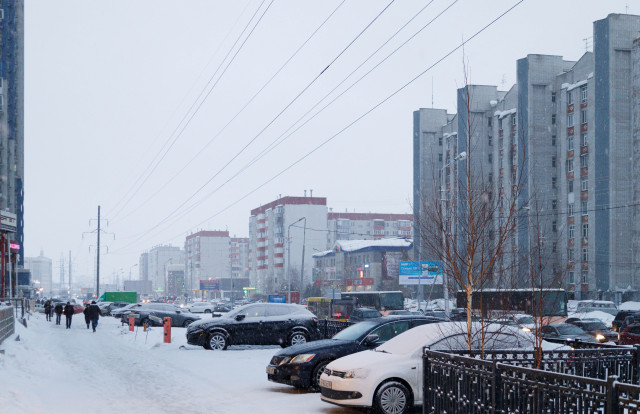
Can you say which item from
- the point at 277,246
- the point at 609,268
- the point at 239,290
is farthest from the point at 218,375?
the point at 239,290

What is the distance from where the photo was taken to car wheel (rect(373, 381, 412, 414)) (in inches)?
446

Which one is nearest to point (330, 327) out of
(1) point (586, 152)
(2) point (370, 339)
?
(2) point (370, 339)

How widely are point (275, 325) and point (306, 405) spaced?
36.6 ft

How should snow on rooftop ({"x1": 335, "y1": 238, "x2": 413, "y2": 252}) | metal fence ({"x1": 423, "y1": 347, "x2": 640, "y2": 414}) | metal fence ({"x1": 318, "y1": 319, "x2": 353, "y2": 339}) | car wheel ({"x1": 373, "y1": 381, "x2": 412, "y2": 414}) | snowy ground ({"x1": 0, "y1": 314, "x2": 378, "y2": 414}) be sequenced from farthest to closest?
snow on rooftop ({"x1": 335, "y1": 238, "x2": 413, "y2": 252}), metal fence ({"x1": 318, "y1": 319, "x2": 353, "y2": 339}), snowy ground ({"x1": 0, "y1": 314, "x2": 378, "y2": 414}), car wheel ({"x1": 373, "y1": 381, "x2": 412, "y2": 414}), metal fence ({"x1": 423, "y1": 347, "x2": 640, "y2": 414})

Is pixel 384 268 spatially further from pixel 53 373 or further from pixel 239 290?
pixel 53 373

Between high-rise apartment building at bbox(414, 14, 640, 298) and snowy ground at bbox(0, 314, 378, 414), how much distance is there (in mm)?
43425

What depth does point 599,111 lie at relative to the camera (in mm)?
72438

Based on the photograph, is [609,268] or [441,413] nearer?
[441,413]

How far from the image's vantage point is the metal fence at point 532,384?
6492mm

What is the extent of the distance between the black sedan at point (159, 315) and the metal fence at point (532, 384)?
32.0 meters

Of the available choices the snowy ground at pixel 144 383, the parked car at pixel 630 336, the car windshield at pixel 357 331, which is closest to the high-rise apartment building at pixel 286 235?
the parked car at pixel 630 336

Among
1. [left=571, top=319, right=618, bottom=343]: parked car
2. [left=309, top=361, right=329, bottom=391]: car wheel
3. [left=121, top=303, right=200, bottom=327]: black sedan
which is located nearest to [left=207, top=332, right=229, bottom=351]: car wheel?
[left=309, top=361, right=329, bottom=391]: car wheel

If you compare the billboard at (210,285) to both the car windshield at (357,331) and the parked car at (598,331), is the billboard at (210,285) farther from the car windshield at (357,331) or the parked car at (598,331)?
the car windshield at (357,331)

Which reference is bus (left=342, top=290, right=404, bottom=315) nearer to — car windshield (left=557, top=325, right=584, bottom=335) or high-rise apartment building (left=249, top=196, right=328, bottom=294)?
car windshield (left=557, top=325, right=584, bottom=335)
